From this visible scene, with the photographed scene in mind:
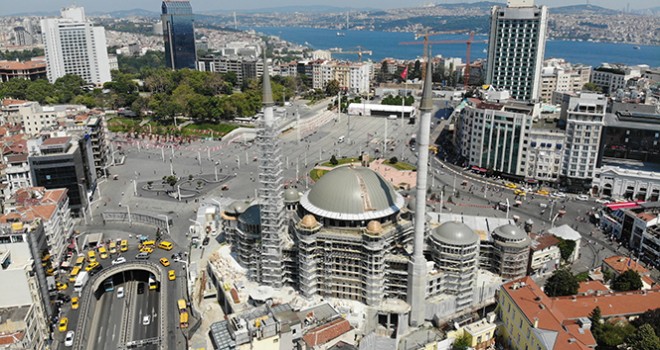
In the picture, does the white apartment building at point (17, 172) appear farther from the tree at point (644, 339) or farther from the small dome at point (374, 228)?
the tree at point (644, 339)

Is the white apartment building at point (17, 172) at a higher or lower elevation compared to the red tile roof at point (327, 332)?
higher

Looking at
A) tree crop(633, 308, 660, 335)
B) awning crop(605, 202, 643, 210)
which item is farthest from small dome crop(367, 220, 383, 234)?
awning crop(605, 202, 643, 210)

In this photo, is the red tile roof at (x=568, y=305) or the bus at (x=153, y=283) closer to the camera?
the red tile roof at (x=568, y=305)

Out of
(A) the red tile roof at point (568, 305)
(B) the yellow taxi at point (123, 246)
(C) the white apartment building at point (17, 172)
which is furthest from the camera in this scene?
(C) the white apartment building at point (17, 172)

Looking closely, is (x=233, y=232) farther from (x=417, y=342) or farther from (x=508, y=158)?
(x=508, y=158)

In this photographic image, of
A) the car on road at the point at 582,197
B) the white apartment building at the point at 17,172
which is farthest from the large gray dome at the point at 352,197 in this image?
the white apartment building at the point at 17,172

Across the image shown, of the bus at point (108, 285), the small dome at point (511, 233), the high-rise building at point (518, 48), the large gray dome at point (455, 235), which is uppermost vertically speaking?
the high-rise building at point (518, 48)

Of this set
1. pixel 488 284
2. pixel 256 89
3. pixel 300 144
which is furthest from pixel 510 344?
pixel 256 89
